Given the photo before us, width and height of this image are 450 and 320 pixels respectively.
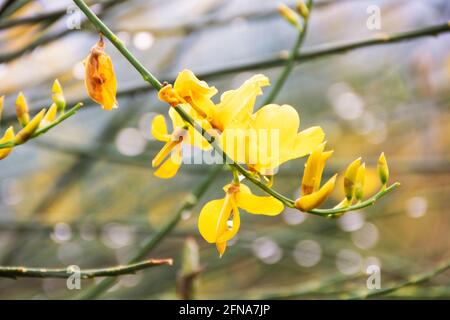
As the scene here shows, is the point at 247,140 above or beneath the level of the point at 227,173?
beneath

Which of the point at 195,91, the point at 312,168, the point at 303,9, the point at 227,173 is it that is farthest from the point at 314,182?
the point at 227,173

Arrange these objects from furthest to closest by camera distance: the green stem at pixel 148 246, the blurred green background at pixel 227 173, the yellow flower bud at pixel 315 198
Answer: the blurred green background at pixel 227 173
the green stem at pixel 148 246
the yellow flower bud at pixel 315 198

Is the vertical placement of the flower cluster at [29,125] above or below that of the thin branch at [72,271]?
above

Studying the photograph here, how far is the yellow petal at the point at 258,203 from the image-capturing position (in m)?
0.48

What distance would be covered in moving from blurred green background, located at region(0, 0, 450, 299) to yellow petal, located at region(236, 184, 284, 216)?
60cm

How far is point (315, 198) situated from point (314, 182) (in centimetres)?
3

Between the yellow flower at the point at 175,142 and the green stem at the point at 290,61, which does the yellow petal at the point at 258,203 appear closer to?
the yellow flower at the point at 175,142

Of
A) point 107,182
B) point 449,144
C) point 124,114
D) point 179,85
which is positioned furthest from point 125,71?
point 179,85

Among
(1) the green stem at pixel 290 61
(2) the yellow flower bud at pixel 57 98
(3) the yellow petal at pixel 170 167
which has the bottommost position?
(3) the yellow petal at pixel 170 167

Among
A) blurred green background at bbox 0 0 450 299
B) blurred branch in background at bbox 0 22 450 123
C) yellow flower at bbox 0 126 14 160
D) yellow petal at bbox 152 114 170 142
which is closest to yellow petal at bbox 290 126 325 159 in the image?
yellow petal at bbox 152 114 170 142

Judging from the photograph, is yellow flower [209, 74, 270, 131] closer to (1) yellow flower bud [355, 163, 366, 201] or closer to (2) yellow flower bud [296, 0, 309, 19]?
(1) yellow flower bud [355, 163, 366, 201]

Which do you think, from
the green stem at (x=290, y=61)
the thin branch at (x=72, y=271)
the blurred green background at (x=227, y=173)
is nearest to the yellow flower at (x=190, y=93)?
the thin branch at (x=72, y=271)

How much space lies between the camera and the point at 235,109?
19.0 inches

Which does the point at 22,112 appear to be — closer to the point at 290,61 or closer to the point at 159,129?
the point at 159,129
